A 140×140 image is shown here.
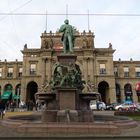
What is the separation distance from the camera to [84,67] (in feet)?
191

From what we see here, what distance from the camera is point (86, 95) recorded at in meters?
14.9

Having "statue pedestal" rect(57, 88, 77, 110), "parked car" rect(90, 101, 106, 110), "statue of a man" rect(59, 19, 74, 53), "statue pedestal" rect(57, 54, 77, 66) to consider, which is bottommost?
"parked car" rect(90, 101, 106, 110)

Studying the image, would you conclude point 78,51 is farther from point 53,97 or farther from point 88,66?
point 53,97

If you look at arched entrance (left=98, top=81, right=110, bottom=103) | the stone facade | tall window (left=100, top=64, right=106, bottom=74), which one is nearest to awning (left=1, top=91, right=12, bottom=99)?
the stone facade

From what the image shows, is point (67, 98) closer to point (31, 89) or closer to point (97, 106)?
point (97, 106)

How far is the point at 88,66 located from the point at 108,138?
49.1 m

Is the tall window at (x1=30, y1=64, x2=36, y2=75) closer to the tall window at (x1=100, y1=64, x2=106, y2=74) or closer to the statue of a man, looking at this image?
the tall window at (x1=100, y1=64, x2=106, y2=74)

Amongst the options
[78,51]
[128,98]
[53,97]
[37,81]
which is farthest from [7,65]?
[53,97]

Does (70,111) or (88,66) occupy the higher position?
(88,66)

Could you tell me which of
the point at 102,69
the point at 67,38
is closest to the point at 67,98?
the point at 67,38

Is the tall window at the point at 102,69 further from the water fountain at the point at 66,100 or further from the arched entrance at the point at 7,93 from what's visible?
the water fountain at the point at 66,100

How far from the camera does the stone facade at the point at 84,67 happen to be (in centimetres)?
5834

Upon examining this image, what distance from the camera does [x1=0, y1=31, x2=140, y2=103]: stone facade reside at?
5834cm

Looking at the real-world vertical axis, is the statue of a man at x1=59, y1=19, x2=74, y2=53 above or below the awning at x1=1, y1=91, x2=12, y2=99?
above
